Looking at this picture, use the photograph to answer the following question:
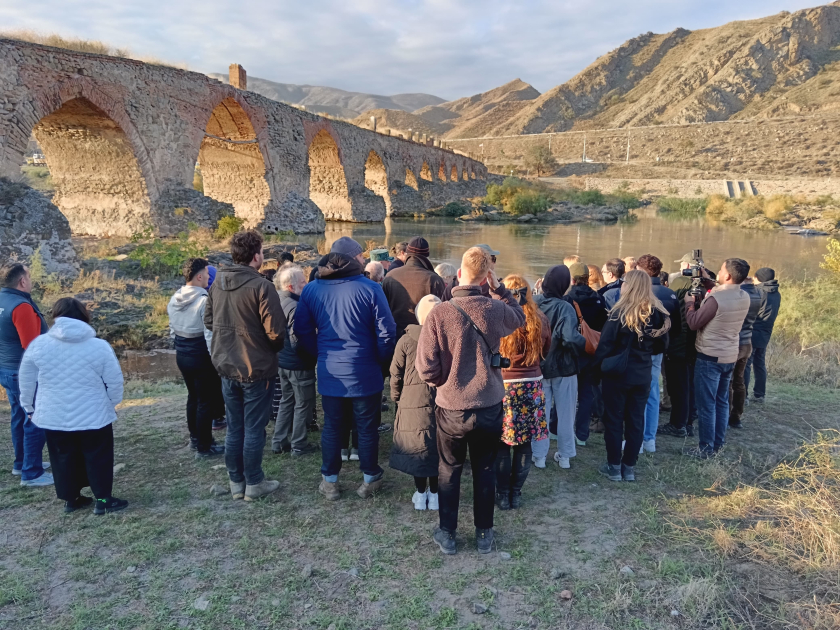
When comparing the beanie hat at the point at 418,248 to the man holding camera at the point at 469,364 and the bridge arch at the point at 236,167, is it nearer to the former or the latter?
the man holding camera at the point at 469,364

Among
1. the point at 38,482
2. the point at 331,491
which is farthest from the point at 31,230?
the point at 331,491

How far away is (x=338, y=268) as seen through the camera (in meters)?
3.45

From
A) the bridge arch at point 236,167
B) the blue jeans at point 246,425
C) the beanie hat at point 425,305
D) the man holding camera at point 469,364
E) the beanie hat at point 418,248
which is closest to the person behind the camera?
the man holding camera at point 469,364

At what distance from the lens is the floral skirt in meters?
3.31

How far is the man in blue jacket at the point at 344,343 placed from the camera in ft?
11.3

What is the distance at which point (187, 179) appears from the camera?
50.1 feet

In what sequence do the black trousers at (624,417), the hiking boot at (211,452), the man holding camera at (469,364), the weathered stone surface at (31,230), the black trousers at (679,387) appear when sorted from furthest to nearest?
the weathered stone surface at (31,230)
the black trousers at (679,387)
the hiking boot at (211,452)
the black trousers at (624,417)
the man holding camera at (469,364)

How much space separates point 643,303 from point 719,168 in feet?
201

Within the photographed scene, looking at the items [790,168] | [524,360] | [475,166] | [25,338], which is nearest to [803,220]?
[790,168]

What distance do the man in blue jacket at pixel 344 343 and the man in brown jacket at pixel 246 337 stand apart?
0.28m

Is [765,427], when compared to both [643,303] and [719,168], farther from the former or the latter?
[719,168]

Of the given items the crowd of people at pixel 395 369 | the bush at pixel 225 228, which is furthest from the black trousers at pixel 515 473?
the bush at pixel 225 228

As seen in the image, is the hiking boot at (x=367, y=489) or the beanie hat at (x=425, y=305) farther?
the hiking boot at (x=367, y=489)

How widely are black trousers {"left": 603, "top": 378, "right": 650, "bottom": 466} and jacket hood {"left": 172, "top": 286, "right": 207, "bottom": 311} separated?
9.89 ft
